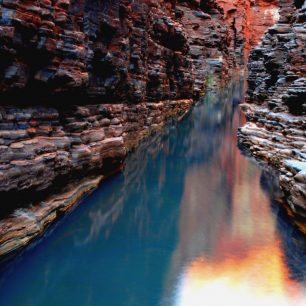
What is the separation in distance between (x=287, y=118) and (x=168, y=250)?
11.1 m

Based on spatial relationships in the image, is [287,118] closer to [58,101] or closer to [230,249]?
[230,249]

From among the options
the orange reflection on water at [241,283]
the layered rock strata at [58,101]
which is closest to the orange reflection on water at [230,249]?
the orange reflection on water at [241,283]

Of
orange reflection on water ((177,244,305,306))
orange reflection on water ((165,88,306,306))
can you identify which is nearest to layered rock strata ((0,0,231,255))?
orange reflection on water ((165,88,306,306))

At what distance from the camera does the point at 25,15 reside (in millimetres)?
8789

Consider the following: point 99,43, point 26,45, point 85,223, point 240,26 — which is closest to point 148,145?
point 99,43

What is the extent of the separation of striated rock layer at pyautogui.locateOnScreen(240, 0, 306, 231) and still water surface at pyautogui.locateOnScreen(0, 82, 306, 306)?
1333mm

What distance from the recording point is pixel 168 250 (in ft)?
32.2

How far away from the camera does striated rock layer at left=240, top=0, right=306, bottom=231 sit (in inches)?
456

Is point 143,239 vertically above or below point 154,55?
below

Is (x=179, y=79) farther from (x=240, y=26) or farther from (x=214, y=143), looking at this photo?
(x=240, y=26)

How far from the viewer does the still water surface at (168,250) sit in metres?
7.85

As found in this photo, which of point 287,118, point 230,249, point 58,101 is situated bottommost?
point 230,249

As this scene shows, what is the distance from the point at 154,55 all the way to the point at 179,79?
23.5 ft

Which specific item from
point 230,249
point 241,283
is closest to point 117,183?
point 230,249
